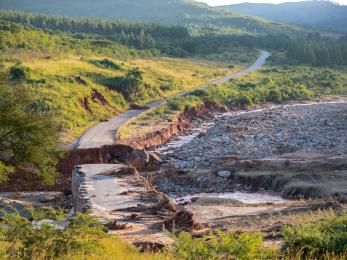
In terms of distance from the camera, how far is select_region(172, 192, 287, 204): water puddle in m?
27.3

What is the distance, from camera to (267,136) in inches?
1845

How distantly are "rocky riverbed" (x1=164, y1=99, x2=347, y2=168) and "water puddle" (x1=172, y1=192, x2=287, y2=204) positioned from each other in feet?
22.8

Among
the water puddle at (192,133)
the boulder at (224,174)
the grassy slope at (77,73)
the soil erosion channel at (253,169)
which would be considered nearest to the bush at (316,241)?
the soil erosion channel at (253,169)

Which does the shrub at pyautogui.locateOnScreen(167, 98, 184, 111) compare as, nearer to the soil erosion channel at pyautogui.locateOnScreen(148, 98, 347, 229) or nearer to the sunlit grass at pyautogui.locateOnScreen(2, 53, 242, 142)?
the sunlit grass at pyautogui.locateOnScreen(2, 53, 242, 142)

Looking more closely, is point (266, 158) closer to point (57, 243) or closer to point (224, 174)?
point (224, 174)

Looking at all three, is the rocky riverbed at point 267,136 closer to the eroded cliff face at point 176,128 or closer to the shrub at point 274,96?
the eroded cliff face at point 176,128

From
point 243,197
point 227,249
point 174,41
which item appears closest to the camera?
point 227,249

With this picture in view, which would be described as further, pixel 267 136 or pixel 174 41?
pixel 174 41

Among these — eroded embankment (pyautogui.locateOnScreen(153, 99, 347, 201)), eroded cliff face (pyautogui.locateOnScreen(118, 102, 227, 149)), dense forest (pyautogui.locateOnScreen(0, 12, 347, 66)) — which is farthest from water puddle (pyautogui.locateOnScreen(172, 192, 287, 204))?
dense forest (pyautogui.locateOnScreen(0, 12, 347, 66))

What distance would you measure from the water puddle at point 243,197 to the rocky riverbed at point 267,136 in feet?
22.8

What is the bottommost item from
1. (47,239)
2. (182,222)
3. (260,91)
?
(260,91)

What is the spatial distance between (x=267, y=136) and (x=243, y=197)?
1910 centimetres

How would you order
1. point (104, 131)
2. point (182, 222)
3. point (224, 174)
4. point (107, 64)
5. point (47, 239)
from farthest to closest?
1. point (107, 64)
2. point (104, 131)
3. point (224, 174)
4. point (182, 222)
5. point (47, 239)

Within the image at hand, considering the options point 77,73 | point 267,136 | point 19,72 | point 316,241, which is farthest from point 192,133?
point 316,241
